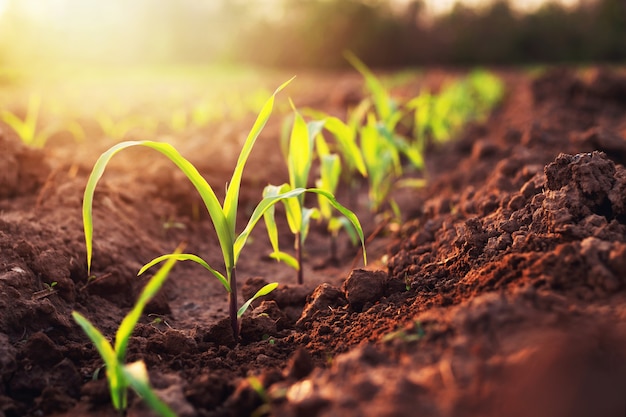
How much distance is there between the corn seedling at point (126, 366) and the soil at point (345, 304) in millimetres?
55

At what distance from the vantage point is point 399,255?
101 inches

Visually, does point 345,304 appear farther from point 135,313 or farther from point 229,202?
point 135,313

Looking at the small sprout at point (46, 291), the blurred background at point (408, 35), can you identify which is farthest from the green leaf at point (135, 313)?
the blurred background at point (408, 35)

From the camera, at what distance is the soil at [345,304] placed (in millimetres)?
1186

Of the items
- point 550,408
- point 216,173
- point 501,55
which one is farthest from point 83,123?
point 501,55

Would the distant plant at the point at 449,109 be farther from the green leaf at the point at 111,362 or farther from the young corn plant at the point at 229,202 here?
the green leaf at the point at 111,362

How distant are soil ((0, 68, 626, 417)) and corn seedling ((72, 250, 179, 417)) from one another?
0.05 m

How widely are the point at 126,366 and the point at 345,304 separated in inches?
37.0

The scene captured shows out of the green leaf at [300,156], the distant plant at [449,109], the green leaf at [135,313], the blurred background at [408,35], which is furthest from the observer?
the blurred background at [408,35]

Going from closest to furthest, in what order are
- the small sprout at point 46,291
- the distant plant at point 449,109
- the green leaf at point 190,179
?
the green leaf at point 190,179 → the small sprout at point 46,291 → the distant plant at point 449,109

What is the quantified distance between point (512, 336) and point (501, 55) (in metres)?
24.8

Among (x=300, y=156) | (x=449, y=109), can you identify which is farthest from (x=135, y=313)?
(x=449, y=109)

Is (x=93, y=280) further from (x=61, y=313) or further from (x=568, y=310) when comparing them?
(x=568, y=310)

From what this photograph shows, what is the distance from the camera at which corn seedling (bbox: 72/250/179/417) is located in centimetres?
117
